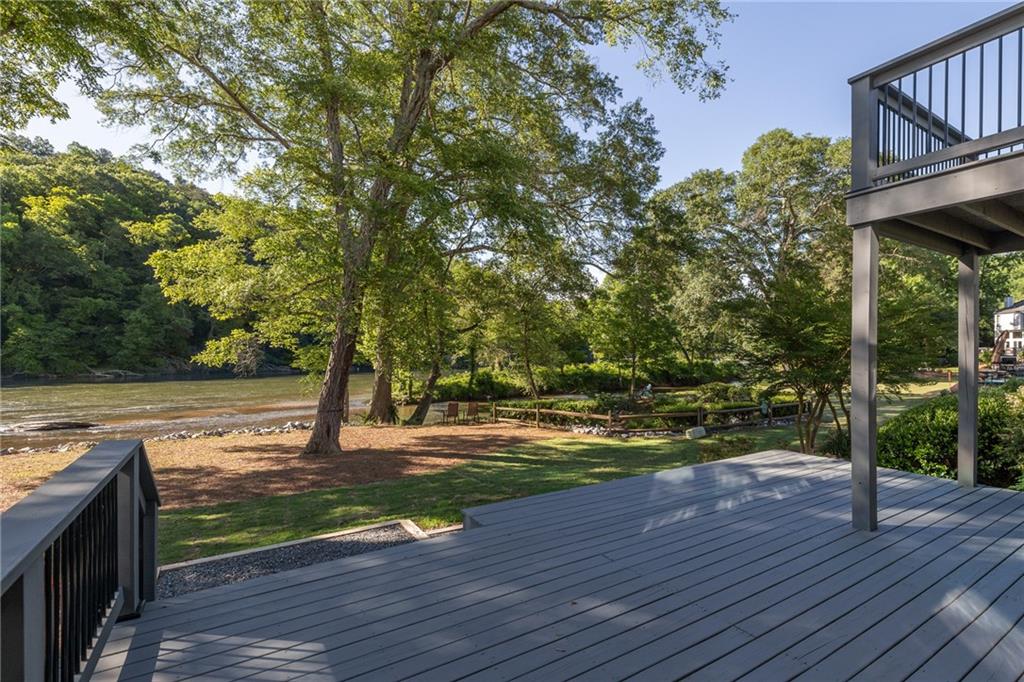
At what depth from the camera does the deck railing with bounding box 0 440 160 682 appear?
1129 mm

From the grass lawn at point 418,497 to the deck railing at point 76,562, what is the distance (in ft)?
8.19

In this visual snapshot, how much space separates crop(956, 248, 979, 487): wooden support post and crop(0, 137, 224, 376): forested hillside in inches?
1212

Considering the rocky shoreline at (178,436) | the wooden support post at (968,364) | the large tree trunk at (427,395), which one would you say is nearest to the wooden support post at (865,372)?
the wooden support post at (968,364)

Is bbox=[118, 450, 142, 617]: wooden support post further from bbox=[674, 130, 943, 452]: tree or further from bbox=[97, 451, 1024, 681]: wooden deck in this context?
bbox=[674, 130, 943, 452]: tree

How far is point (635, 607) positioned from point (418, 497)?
4.51m

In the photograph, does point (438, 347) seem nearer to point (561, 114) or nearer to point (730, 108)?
point (561, 114)

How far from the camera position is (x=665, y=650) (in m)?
1.96

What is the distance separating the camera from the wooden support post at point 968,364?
4027mm

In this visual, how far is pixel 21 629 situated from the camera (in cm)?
114

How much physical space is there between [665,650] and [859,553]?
182cm

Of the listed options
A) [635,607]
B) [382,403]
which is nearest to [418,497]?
[635,607]

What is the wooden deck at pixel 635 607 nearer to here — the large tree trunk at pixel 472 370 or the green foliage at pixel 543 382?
the large tree trunk at pixel 472 370

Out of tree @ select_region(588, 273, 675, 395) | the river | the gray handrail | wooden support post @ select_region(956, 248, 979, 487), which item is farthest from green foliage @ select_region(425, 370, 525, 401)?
the gray handrail

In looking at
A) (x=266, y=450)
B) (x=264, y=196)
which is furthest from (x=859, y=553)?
(x=266, y=450)
